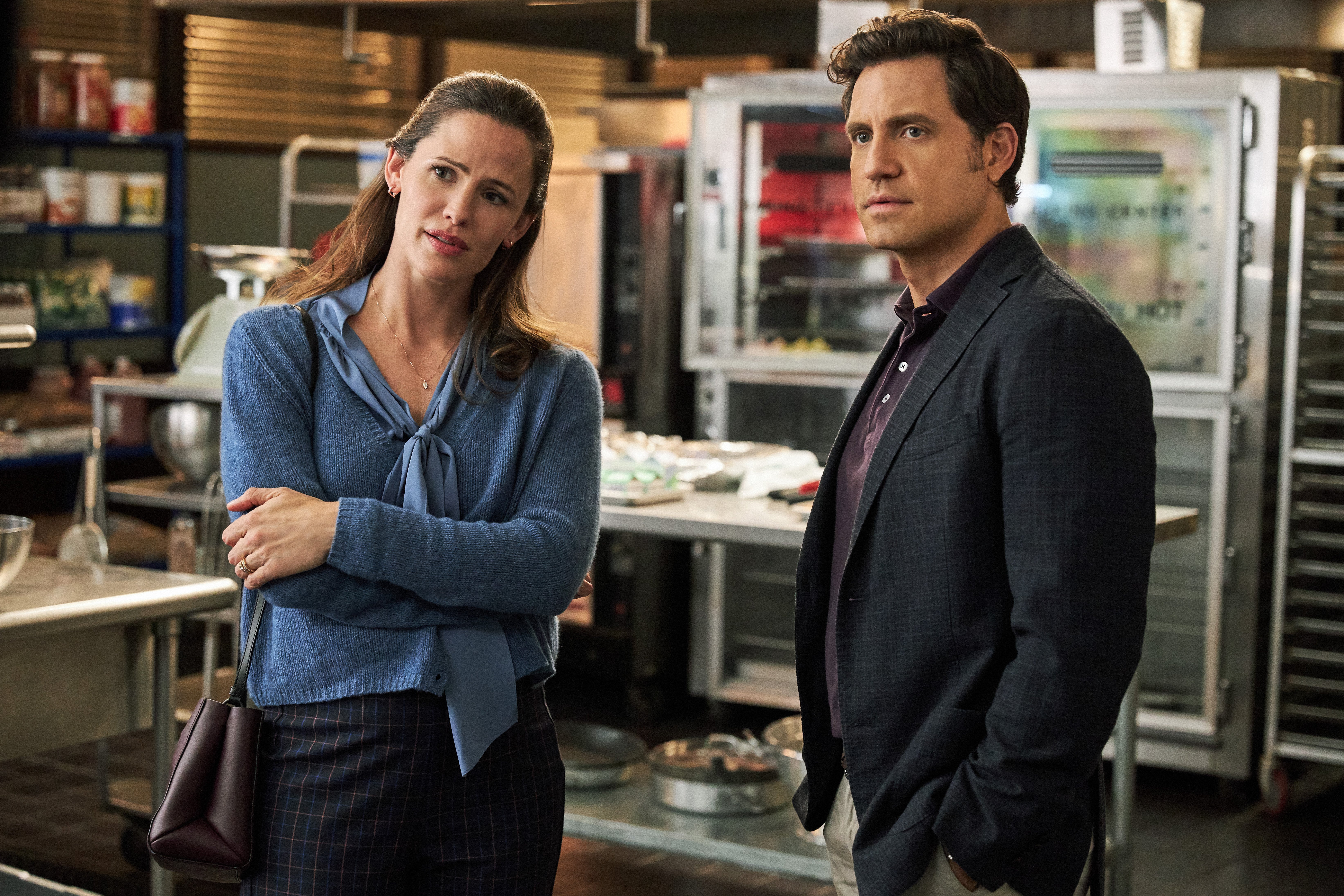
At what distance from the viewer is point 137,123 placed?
6.45m

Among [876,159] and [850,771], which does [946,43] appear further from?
[850,771]

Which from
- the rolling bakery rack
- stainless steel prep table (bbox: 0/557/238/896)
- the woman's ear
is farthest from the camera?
the rolling bakery rack

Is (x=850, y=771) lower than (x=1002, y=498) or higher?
lower

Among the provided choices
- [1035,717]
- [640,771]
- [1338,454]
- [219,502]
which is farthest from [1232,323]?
[1035,717]

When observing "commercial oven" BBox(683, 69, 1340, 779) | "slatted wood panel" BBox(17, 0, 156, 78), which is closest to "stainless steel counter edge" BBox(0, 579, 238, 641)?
"commercial oven" BBox(683, 69, 1340, 779)

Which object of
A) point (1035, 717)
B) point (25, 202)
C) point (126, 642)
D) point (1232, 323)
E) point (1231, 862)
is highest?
point (25, 202)

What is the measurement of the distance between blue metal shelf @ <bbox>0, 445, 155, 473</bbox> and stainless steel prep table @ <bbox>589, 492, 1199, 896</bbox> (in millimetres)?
3189

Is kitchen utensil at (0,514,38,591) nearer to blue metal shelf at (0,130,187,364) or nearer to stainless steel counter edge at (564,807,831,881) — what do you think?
stainless steel counter edge at (564,807,831,881)

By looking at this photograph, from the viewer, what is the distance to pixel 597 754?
4.08m

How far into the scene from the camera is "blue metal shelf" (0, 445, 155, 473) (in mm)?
5941

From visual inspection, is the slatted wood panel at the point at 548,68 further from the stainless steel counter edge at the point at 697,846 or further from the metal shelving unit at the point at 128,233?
the stainless steel counter edge at the point at 697,846

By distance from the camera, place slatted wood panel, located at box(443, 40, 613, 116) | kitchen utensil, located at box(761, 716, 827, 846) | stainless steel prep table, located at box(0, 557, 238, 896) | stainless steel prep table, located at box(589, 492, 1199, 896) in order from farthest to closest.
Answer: slatted wood panel, located at box(443, 40, 613, 116), kitchen utensil, located at box(761, 716, 827, 846), stainless steel prep table, located at box(589, 492, 1199, 896), stainless steel prep table, located at box(0, 557, 238, 896)

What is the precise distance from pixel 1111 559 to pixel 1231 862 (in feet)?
9.64

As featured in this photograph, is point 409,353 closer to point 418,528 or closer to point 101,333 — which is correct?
point 418,528
